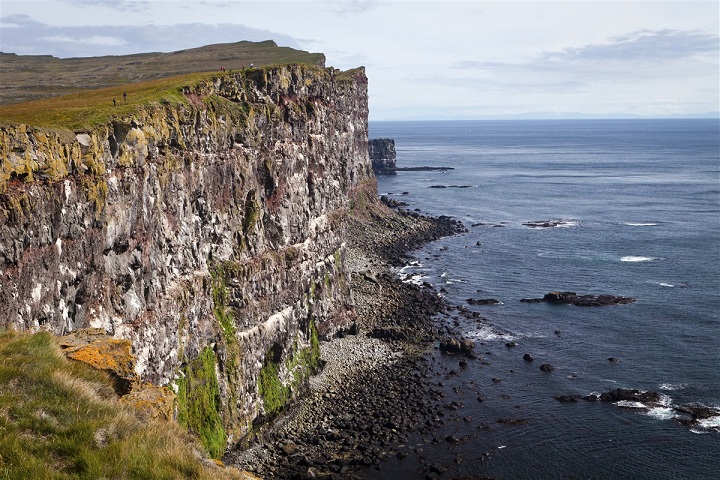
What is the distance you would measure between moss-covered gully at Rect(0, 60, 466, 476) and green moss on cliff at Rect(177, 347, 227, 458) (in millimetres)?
125

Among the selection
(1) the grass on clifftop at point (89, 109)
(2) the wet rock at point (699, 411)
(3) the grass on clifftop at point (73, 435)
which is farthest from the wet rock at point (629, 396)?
(3) the grass on clifftop at point (73, 435)

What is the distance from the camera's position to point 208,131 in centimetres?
5003

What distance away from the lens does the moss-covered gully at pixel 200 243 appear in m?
33.6

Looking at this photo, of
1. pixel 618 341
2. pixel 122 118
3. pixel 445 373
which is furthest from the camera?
pixel 618 341

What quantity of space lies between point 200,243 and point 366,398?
22.4 metres

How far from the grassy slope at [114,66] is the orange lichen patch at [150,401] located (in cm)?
4912

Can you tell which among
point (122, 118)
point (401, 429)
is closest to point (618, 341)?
point (401, 429)

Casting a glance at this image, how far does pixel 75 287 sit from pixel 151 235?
24.9 feet

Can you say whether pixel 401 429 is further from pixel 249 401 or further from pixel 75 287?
pixel 75 287

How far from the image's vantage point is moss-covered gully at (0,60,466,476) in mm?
33562

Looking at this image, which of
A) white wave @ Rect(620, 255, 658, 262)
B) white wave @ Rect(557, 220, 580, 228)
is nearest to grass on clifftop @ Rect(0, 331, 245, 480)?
white wave @ Rect(620, 255, 658, 262)

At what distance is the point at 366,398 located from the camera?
198 ft

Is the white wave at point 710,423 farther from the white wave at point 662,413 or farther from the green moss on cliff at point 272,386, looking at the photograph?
the green moss on cliff at point 272,386

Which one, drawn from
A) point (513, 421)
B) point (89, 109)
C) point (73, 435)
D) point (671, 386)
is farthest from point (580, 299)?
point (73, 435)
